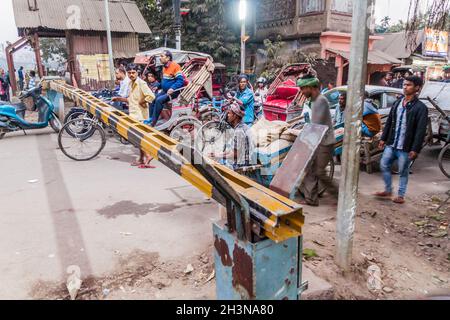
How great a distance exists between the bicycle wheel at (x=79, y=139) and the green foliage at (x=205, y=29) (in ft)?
45.4

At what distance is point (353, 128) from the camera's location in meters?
2.91

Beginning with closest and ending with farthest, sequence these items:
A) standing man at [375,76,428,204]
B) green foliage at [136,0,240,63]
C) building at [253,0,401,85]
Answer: standing man at [375,76,428,204] < building at [253,0,401,85] < green foliage at [136,0,240,63]

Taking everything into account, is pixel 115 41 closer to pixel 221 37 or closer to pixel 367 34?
pixel 221 37

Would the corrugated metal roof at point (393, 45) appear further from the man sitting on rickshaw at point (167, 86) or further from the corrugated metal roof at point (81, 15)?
the man sitting on rickshaw at point (167, 86)

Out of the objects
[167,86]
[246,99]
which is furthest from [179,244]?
[167,86]

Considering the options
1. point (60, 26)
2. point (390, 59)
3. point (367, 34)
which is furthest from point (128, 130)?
point (390, 59)

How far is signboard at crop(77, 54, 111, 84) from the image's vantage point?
15.9m

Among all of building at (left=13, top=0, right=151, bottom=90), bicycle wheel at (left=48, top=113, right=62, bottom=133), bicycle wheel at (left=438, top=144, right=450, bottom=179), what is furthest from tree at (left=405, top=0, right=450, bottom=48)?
building at (left=13, top=0, right=151, bottom=90)

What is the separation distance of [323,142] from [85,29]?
49.2 ft

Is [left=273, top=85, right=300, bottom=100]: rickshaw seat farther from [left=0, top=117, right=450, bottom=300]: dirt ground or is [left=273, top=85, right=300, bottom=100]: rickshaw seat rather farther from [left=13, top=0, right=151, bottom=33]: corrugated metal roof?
[left=13, top=0, right=151, bottom=33]: corrugated metal roof

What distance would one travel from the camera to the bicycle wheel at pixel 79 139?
266 inches

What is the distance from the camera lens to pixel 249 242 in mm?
1818

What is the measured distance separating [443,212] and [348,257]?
255 cm
